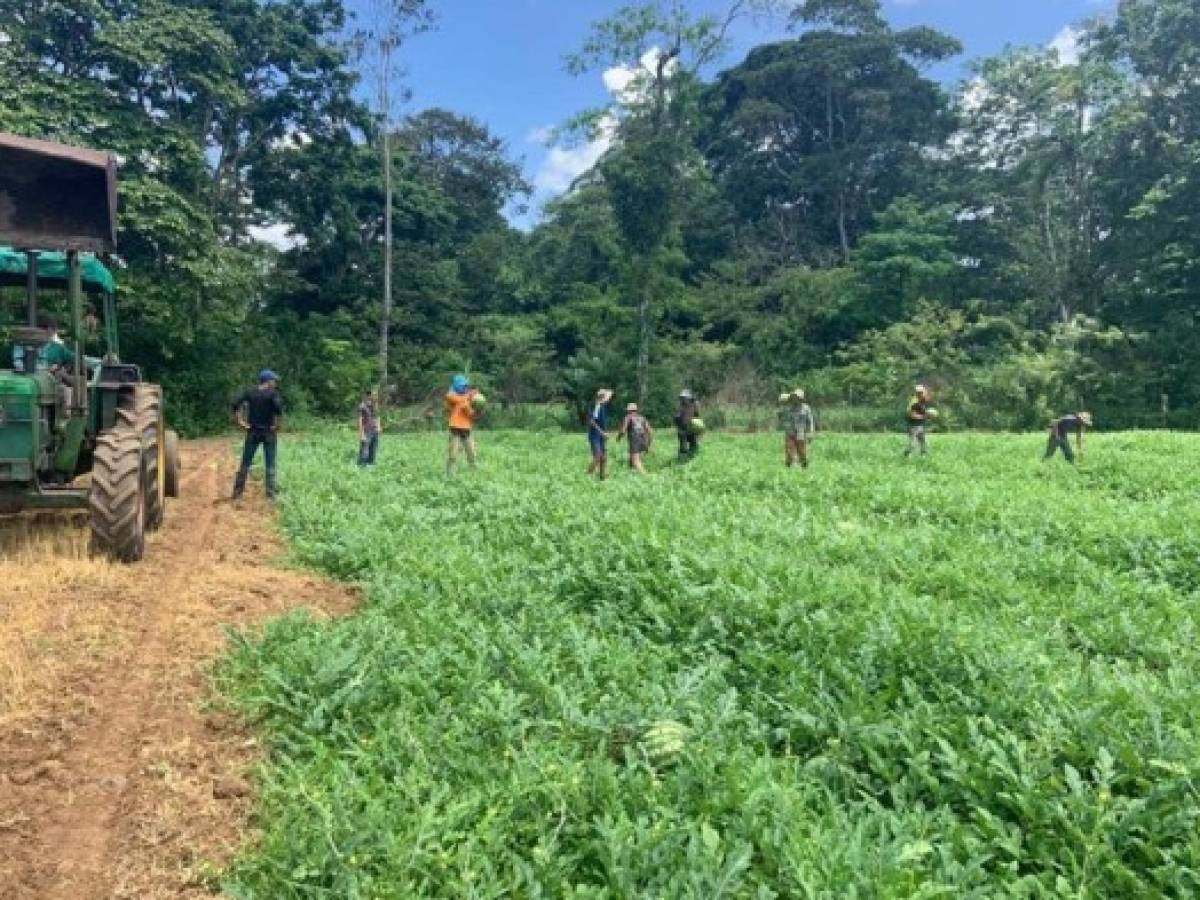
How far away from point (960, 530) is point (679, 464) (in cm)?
833

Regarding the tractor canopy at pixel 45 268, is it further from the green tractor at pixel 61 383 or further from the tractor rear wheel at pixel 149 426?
the tractor rear wheel at pixel 149 426

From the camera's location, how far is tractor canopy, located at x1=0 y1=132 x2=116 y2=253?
717 cm

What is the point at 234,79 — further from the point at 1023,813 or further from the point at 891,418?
the point at 1023,813

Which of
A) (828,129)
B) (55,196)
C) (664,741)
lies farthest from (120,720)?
(828,129)

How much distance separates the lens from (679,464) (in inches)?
678

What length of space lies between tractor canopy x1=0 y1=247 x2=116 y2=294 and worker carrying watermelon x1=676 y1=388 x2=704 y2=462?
10642 millimetres

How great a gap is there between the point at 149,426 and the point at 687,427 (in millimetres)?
10831

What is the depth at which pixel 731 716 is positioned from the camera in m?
4.12

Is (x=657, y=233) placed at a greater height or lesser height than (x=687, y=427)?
greater

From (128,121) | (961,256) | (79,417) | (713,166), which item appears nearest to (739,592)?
(79,417)

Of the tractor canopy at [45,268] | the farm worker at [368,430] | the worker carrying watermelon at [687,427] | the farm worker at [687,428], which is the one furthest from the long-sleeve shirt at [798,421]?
the tractor canopy at [45,268]

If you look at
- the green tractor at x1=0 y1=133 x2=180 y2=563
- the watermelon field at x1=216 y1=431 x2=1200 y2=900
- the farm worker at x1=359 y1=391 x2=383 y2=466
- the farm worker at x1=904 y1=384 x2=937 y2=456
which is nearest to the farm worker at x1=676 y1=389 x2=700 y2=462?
the farm worker at x1=904 y1=384 x2=937 y2=456

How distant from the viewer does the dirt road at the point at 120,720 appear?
3424 millimetres

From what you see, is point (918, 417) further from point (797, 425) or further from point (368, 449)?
point (368, 449)
